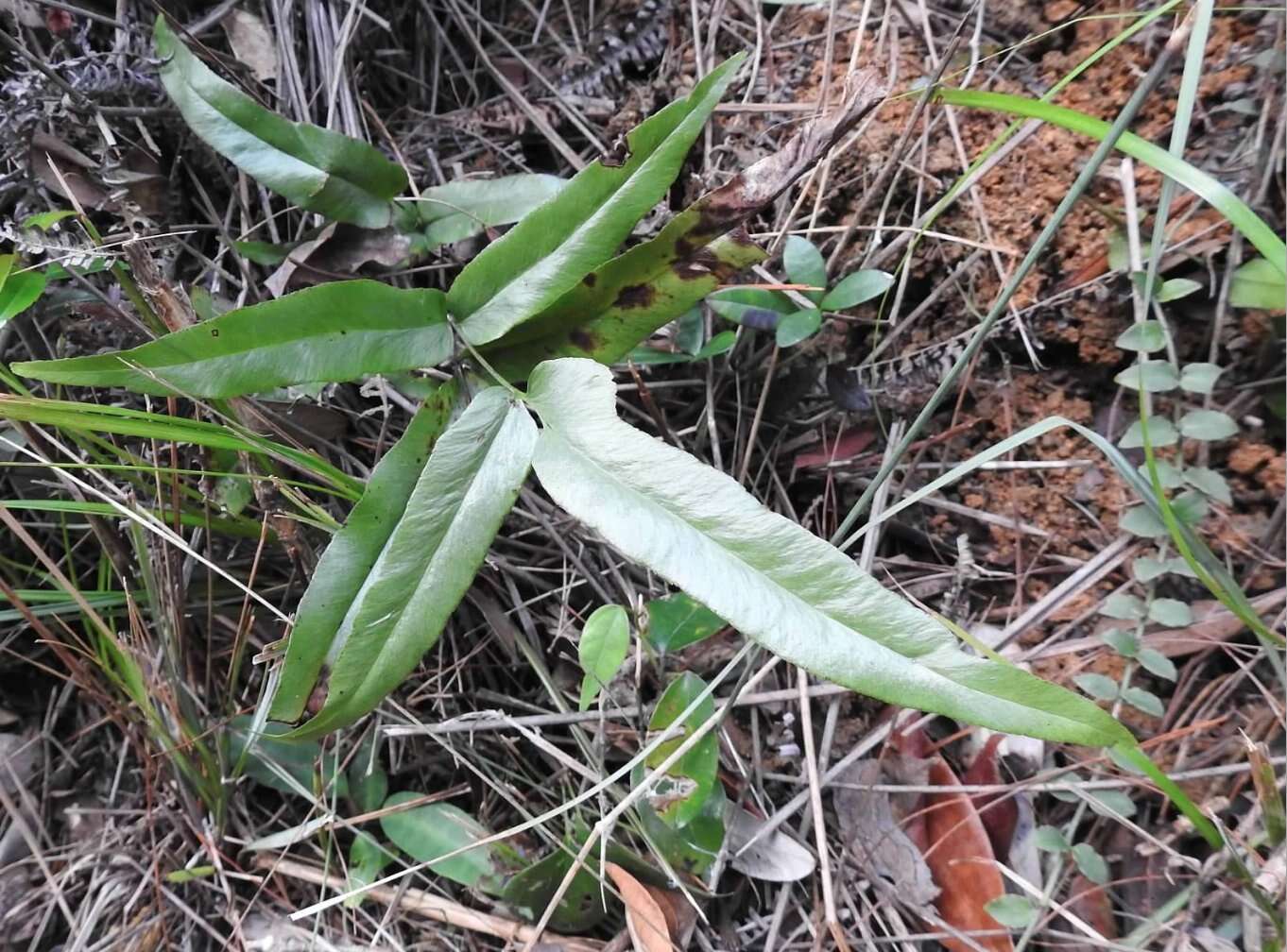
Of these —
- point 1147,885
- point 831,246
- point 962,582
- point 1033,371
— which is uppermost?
point 831,246

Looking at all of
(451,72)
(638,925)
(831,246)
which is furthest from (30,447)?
(831,246)

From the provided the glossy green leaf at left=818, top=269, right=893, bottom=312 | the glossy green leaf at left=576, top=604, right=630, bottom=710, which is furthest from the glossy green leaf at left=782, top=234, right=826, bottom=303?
the glossy green leaf at left=576, top=604, right=630, bottom=710

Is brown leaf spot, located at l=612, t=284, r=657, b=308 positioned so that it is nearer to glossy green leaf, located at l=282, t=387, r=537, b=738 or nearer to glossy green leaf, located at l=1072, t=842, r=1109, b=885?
glossy green leaf, located at l=282, t=387, r=537, b=738

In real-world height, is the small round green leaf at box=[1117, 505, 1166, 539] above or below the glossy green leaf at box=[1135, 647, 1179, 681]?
above

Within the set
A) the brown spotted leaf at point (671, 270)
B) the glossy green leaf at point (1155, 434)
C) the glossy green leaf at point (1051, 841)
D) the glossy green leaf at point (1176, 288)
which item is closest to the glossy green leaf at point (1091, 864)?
the glossy green leaf at point (1051, 841)

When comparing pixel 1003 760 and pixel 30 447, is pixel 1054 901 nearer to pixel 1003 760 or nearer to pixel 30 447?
pixel 1003 760

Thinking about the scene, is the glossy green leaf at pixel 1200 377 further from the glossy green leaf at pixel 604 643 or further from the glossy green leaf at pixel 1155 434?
the glossy green leaf at pixel 604 643

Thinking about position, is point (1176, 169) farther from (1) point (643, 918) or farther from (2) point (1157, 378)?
(1) point (643, 918)
